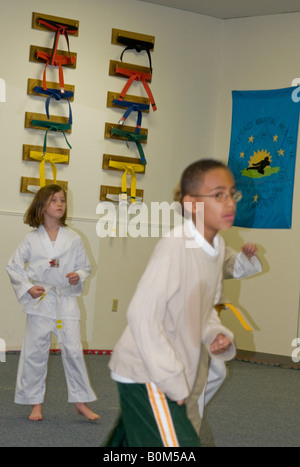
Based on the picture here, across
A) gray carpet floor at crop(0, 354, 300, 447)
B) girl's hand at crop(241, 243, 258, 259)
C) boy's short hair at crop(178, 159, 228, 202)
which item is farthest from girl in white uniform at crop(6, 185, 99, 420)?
boy's short hair at crop(178, 159, 228, 202)

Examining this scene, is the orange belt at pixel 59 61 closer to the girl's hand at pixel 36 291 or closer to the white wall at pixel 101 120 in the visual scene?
the white wall at pixel 101 120

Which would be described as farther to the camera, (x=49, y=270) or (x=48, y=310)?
(x=49, y=270)

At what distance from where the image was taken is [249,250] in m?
2.81

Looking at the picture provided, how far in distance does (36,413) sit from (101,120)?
3060 millimetres

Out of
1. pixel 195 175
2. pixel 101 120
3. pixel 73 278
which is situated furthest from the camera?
pixel 101 120

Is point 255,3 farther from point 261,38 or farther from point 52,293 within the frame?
point 52,293

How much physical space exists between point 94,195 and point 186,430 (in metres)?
4.25

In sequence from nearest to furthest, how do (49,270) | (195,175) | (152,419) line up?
(152,419) → (195,175) → (49,270)

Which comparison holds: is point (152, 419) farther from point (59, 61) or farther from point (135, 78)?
point (135, 78)

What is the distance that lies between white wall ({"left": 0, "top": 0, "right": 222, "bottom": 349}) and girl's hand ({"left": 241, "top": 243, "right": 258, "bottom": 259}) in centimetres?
302

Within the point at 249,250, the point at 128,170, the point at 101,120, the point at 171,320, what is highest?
the point at 101,120

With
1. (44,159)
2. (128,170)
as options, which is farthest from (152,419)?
(128,170)

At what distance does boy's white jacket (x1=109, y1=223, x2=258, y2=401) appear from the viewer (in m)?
1.64
